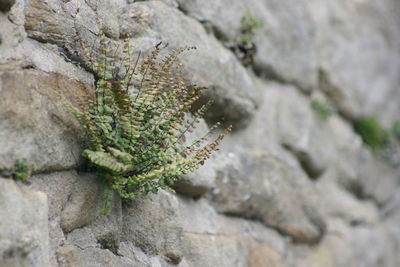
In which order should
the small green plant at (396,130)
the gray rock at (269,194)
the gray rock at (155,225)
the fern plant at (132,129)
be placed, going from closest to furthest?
the fern plant at (132,129) < the gray rock at (155,225) < the gray rock at (269,194) < the small green plant at (396,130)

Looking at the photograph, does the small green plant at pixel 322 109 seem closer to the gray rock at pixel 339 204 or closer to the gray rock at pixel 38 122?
the gray rock at pixel 339 204

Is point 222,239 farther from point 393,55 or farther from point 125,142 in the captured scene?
point 393,55

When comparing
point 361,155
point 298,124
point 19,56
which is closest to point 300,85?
point 298,124

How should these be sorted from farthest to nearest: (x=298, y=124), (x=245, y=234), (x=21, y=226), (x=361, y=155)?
(x=361, y=155)
(x=298, y=124)
(x=245, y=234)
(x=21, y=226)

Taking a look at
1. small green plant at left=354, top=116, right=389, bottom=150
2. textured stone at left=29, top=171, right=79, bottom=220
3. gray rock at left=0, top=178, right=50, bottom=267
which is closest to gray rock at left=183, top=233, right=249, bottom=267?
textured stone at left=29, top=171, right=79, bottom=220

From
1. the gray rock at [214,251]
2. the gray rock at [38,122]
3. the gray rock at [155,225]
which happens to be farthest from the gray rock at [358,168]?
the gray rock at [38,122]
